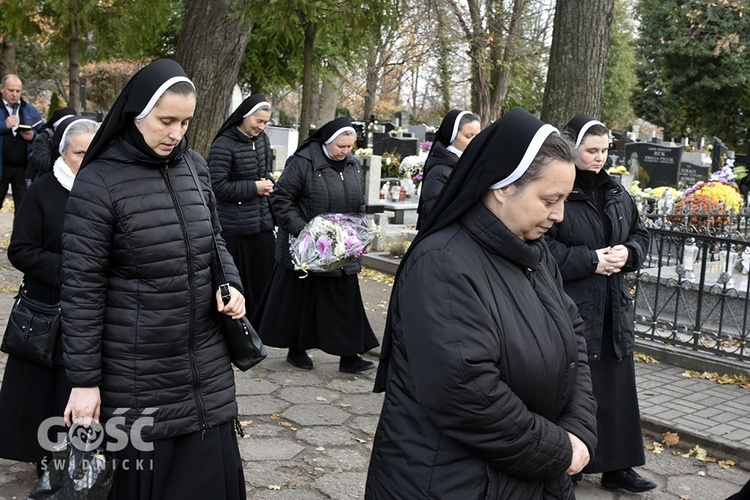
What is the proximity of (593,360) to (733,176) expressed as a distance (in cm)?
1146

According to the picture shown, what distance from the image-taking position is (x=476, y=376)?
237 cm

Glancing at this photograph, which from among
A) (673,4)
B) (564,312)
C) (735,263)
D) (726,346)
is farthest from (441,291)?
(673,4)

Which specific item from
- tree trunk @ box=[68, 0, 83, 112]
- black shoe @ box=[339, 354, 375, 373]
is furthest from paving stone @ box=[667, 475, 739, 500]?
tree trunk @ box=[68, 0, 83, 112]

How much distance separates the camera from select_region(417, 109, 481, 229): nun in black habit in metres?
6.22

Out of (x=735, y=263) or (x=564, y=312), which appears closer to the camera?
(x=564, y=312)

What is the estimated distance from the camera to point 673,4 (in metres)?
35.0

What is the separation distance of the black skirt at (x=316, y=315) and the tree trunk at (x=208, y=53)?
3.15 metres

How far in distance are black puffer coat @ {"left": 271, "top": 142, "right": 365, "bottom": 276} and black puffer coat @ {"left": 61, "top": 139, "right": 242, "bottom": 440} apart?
3372 millimetres

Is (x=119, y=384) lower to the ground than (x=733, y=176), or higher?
lower

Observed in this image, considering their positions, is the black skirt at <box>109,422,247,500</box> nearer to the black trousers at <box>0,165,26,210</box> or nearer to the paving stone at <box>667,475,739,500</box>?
the paving stone at <box>667,475,739,500</box>

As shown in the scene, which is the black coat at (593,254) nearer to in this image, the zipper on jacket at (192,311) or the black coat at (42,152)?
the zipper on jacket at (192,311)

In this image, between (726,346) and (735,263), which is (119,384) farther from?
(735,263)

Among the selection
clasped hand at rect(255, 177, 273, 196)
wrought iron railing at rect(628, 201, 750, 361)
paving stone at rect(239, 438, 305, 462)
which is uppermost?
clasped hand at rect(255, 177, 273, 196)

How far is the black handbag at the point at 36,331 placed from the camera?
A: 4.11 metres
